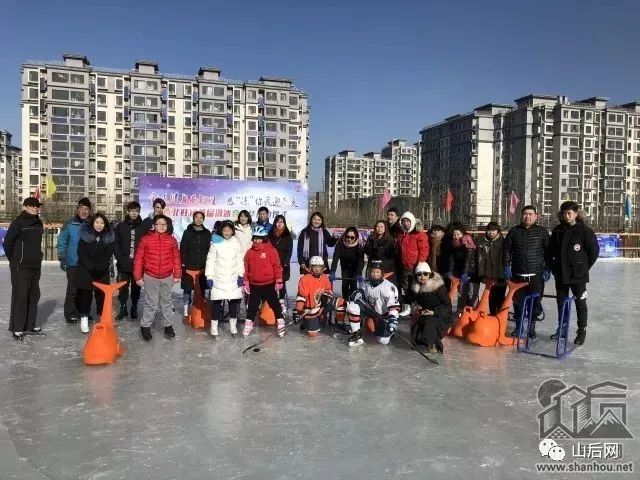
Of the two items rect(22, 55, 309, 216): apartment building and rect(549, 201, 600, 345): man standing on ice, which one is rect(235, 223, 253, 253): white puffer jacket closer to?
rect(549, 201, 600, 345): man standing on ice

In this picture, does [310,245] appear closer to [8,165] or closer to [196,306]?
[196,306]

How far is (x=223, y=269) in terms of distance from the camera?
19.2ft

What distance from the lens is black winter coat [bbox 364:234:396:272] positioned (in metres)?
6.39

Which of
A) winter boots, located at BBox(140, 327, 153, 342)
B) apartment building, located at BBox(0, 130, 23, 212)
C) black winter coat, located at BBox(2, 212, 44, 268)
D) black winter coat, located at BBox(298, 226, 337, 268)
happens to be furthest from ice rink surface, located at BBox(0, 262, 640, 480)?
apartment building, located at BBox(0, 130, 23, 212)

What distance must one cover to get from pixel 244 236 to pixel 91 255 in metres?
1.87

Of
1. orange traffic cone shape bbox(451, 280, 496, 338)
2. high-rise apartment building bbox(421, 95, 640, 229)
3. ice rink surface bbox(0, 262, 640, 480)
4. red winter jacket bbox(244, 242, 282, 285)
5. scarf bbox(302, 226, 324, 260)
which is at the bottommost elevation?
ice rink surface bbox(0, 262, 640, 480)

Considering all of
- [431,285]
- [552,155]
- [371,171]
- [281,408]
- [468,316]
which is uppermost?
[371,171]

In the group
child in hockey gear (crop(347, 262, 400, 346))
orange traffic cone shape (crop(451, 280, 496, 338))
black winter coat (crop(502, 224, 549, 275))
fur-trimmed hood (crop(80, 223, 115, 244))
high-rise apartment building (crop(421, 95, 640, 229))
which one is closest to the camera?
child in hockey gear (crop(347, 262, 400, 346))

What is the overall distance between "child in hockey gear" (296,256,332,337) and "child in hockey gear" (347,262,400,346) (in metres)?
0.41

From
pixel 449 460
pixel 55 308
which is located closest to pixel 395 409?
pixel 449 460

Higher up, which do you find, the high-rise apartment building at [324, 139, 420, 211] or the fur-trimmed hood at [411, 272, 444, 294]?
the high-rise apartment building at [324, 139, 420, 211]

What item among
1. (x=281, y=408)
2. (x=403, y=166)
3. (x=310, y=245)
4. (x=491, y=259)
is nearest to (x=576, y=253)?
(x=491, y=259)

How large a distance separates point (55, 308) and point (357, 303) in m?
4.50

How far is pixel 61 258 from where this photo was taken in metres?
6.19
